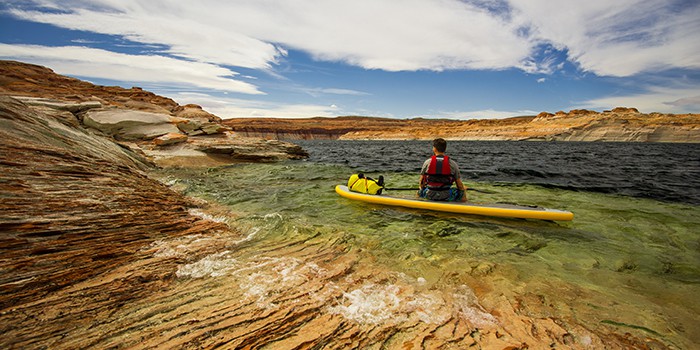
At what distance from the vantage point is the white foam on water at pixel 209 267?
3.83 m

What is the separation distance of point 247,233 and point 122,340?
3415mm

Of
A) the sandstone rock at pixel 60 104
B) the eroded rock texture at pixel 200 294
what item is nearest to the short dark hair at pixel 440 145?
the eroded rock texture at pixel 200 294

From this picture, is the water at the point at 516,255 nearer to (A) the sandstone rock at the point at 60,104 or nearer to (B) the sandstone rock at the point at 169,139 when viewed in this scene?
(B) the sandstone rock at the point at 169,139

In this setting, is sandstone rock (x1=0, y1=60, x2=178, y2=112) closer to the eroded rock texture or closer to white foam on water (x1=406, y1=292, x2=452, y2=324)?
the eroded rock texture

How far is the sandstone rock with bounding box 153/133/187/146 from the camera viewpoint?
63.6 ft

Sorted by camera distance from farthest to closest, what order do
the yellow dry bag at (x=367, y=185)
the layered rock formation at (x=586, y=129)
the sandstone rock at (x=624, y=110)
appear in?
the sandstone rock at (x=624, y=110), the layered rock formation at (x=586, y=129), the yellow dry bag at (x=367, y=185)

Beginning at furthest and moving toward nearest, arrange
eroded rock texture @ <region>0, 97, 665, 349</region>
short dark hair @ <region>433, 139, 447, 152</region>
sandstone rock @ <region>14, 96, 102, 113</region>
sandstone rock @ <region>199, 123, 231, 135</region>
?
sandstone rock @ <region>199, 123, 231, 135</region>
sandstone rock @ <region>14, 96, 102, 113</region>
short dark hair @ <region>433, 139, 447, 152</region>
eroded rock texture @ <region>0, 97, 665, 349</region>

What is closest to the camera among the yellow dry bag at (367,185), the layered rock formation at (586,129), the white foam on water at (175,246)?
the white foam on water at (175,246)

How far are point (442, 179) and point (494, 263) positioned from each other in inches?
147

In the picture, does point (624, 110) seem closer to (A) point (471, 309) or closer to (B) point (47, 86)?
(A) point (471, 309)

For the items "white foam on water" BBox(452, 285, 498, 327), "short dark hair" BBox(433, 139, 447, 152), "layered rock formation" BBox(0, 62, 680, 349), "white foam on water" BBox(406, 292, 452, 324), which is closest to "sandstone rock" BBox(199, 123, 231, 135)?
"layered rock formation" BBox(0, 62, 680, 349)

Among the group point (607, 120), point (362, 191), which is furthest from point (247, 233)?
point (607, 120)

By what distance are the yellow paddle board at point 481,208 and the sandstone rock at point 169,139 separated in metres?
17.0

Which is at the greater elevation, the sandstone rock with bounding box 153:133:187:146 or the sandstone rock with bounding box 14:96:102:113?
the sandstone rock with bounding box 14:96:102:113
